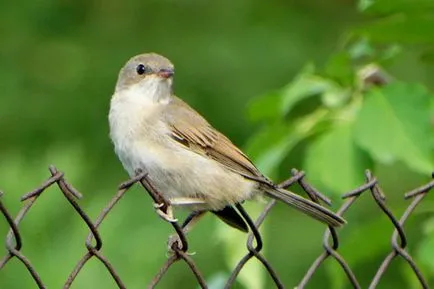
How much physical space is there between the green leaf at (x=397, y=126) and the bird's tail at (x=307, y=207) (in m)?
0.27

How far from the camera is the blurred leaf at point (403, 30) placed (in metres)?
3.88

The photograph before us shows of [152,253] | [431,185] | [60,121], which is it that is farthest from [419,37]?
[60,121]

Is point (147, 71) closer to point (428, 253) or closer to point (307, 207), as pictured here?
point (307, 207)

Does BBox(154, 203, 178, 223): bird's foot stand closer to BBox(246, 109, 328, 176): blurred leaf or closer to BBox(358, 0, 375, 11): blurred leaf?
BBox(246, 109, 328, 176): blurred leaf

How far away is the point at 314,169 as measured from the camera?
3.82 meters

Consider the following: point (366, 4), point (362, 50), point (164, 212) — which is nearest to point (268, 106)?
point (362, 50)

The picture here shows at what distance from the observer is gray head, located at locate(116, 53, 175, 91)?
4.50 meters

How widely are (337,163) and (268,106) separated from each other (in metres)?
0.40

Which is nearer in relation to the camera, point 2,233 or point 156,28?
point 2,233

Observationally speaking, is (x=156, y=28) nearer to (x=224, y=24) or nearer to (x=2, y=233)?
(x=224, y=24)

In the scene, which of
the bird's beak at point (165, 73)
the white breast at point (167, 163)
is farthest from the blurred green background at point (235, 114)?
the bird's beak at point (165, 73)

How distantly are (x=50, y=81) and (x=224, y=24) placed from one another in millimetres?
1177

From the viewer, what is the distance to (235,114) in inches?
295

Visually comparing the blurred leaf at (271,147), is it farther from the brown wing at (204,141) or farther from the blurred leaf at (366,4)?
the blurred leaf at (366,4)
